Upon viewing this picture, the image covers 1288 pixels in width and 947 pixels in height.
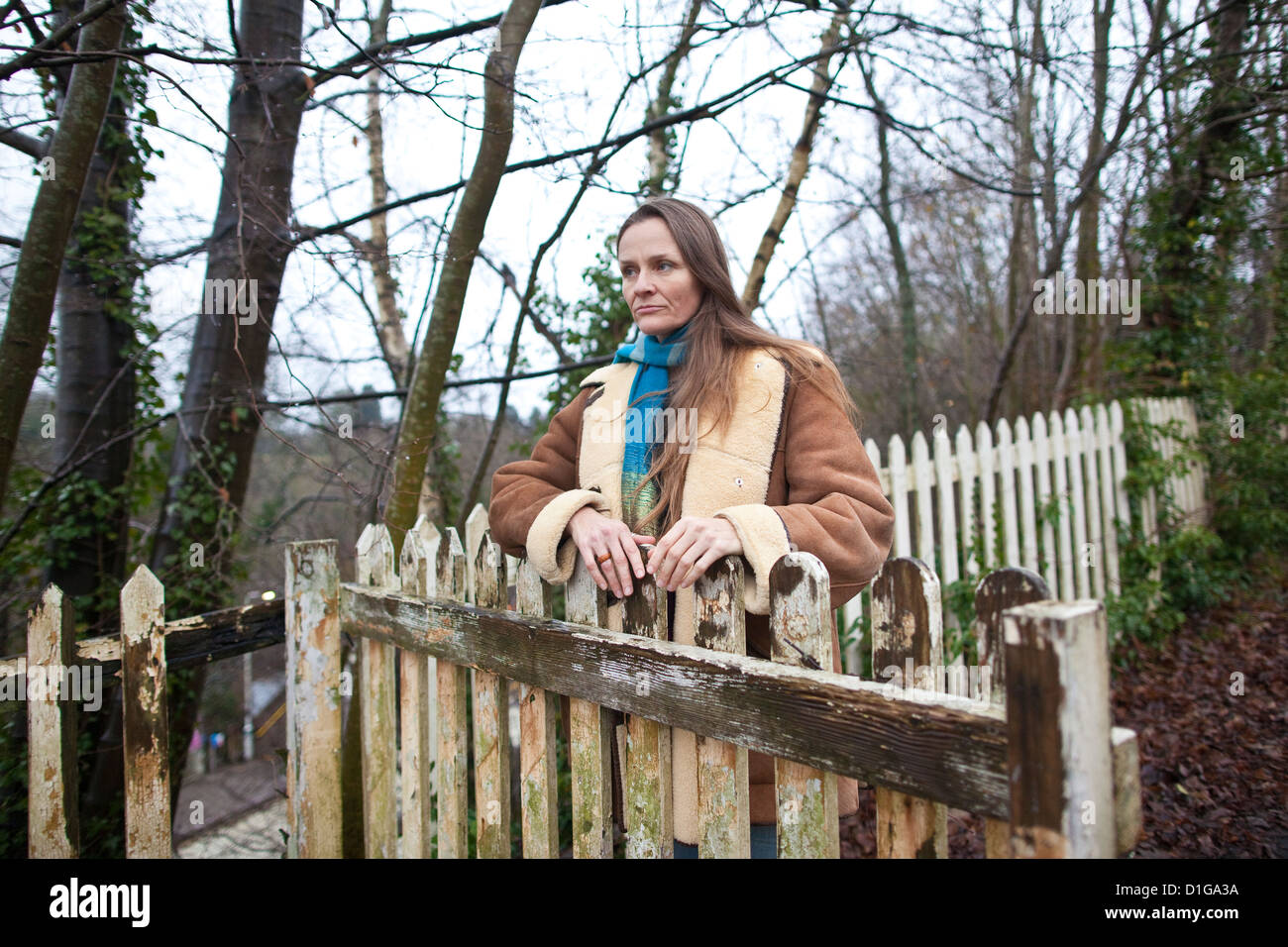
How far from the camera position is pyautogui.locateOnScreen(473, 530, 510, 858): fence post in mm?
1907

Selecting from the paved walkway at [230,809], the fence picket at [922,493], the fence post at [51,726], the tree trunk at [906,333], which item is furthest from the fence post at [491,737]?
the paved walkway at [230,809]

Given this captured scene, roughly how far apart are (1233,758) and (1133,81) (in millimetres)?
Result: 4209

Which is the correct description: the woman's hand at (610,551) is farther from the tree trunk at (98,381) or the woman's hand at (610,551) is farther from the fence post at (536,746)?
the tree trunk at (98,381)

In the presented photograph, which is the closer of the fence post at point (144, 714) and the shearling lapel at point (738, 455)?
the shearling lapel at point (738, 455)

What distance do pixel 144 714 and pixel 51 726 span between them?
196 millimetres

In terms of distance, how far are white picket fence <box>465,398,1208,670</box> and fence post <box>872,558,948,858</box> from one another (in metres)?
2.51

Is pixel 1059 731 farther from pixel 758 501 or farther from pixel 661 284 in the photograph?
pixel 661 284

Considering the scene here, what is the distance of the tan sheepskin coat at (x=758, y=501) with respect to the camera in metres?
1.35

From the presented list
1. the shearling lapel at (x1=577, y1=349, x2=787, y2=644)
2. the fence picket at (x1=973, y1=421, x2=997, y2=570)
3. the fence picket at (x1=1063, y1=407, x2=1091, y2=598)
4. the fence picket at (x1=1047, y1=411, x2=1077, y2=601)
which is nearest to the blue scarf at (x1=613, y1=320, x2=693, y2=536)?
the shearling lapel at (x1=577, y1=349, x2=787, y2=644)

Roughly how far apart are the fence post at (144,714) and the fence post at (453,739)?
28.4 inches

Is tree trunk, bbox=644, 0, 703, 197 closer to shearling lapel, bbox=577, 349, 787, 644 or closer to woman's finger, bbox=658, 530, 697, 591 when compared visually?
shearling lapel, bbox=577, 349, 787, 644
